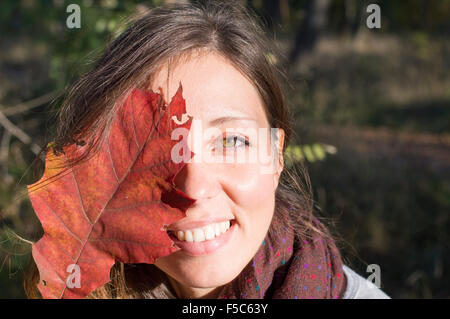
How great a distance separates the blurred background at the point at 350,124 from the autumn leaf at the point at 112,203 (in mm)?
566

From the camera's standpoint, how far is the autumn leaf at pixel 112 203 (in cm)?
68

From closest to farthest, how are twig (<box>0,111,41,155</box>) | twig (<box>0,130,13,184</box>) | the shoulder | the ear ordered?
the ear
the shoulder
twig (<box>0,111,41,155</box>)
twig (<box>0,130,13,184</box>)

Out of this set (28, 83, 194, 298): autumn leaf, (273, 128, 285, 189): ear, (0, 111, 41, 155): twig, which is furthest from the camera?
(0, 111, 41, 155): twig

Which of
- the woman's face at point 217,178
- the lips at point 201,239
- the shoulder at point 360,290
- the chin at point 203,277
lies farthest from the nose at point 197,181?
the shoulder at point 360,290

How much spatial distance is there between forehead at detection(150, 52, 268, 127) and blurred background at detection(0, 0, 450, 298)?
488 mm

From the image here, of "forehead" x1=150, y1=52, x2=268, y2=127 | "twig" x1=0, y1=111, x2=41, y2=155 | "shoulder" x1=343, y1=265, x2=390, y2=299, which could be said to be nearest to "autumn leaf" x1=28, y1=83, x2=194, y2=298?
"forehead" x1=150, y1=52, x2=268, y2=127

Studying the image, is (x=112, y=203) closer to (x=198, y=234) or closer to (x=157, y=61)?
(x=198, y=234)

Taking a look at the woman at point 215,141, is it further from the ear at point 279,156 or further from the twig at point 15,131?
the twig at point 15,131

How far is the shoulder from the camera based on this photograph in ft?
5.40

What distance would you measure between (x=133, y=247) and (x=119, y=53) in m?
0.80

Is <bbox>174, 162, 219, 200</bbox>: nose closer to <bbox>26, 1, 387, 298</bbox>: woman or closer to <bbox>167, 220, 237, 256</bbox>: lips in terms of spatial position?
<bbox>26, 1, 387, 298</bbox>: woman

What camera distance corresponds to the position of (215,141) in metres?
1.18

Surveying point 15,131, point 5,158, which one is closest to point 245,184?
point 15,131

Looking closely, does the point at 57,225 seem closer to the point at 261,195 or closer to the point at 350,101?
the point at 261,195
